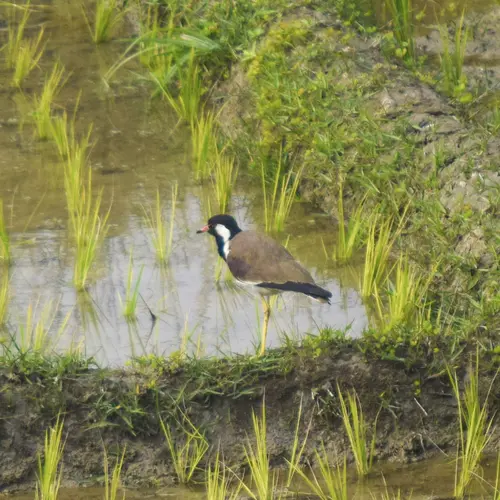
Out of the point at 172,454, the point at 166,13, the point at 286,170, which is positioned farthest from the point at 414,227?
the point at 166,13

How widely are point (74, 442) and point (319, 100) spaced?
9.97 ft

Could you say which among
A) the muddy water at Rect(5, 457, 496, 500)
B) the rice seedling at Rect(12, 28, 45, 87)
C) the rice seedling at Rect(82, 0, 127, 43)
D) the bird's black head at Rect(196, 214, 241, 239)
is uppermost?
the rice seedling at Rect(82, 0, 127, 43)

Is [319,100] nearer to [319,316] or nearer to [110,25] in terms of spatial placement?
[319,316]

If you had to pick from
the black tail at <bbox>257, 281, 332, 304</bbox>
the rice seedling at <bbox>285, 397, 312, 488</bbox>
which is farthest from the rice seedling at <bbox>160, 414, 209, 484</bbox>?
the black tail at <bbox>257, 281, 332, 304</bbox>

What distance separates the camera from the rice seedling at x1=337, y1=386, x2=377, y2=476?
4.61 m

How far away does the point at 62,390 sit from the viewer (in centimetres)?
478

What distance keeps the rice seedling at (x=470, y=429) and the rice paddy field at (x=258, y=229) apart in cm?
2

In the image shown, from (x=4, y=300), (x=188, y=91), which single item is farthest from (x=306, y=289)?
(x=188, y=91)

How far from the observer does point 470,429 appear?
181 inches

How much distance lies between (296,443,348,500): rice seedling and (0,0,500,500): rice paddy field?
0.07 feet

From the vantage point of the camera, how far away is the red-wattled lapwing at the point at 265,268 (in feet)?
17.3

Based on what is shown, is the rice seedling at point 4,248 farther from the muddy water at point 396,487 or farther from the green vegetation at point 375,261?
the green vegetation at point 375,261

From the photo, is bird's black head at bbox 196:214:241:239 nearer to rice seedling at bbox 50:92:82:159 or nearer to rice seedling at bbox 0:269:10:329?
rice seedling at bbox 0:269:10:329

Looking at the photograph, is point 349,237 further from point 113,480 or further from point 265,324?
point 113,480
